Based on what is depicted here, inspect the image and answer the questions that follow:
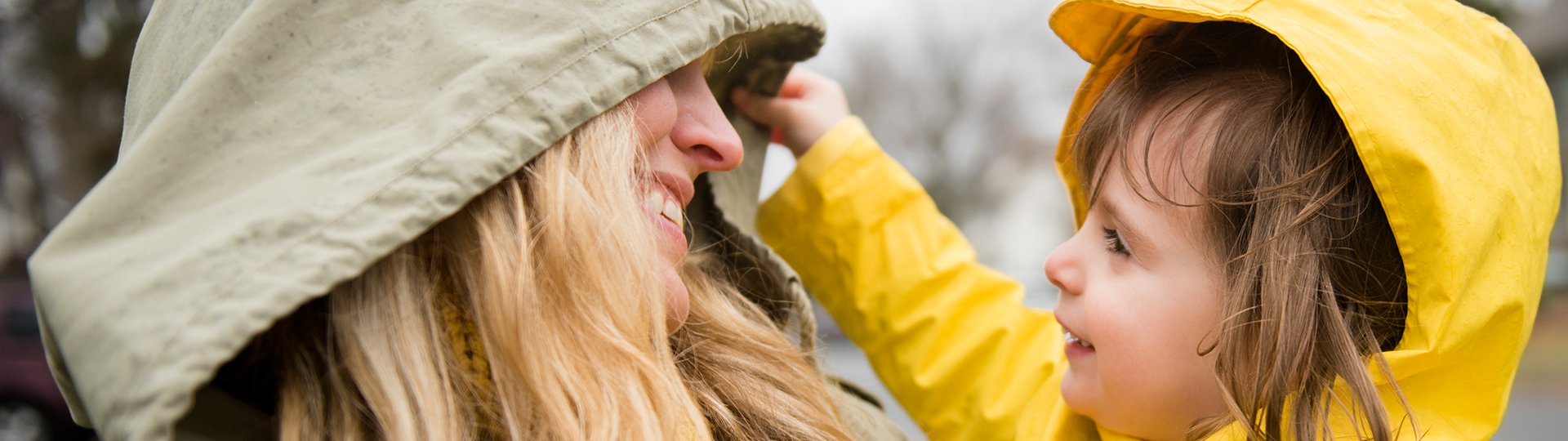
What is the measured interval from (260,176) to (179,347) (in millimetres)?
191

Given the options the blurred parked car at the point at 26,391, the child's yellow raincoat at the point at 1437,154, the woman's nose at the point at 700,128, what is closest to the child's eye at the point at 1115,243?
the child's yellow raincoat at the point at 1437,154

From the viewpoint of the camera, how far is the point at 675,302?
134 cm

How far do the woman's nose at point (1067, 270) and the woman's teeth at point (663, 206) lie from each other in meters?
0.55

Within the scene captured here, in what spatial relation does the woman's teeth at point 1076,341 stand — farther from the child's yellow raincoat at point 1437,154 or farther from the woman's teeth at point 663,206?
the woman's teeth at point 663,206

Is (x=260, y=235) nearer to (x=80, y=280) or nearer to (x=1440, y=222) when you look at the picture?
(x=80, y=280)

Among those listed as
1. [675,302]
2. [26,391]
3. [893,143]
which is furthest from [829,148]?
[893,143]

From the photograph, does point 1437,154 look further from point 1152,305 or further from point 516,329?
point 516,329

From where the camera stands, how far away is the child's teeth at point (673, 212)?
135 centimetres

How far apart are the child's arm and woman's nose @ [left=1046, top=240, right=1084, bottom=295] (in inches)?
12.1

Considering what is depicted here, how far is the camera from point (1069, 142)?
1.72 m

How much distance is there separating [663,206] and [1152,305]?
0.67 meters

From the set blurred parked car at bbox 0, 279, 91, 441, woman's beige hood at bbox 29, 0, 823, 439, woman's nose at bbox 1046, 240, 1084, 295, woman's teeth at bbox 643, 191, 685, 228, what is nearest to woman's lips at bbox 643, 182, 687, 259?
woman's teeth at bbox 643, 191, 685, 228

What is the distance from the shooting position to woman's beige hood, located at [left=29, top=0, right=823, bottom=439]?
915 mm

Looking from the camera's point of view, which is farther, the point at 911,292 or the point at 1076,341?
the point at 911,292
